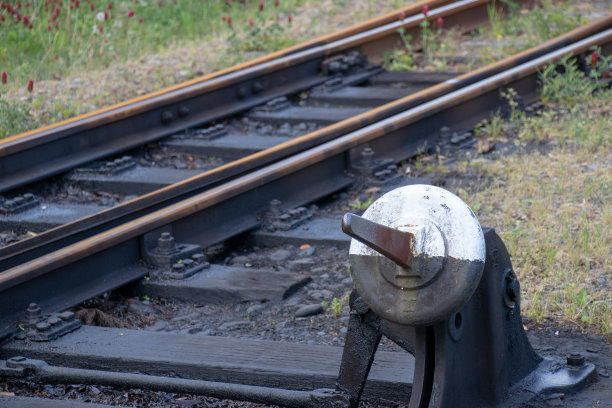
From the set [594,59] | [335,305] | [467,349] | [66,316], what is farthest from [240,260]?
[594,59]

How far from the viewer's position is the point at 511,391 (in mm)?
2795

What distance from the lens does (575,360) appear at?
9.98ft

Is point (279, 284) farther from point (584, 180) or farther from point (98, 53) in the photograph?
point (98, 53)

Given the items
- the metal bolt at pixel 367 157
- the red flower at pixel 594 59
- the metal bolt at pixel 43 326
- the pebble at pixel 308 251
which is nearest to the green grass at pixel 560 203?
the red flower at pixel 594 59

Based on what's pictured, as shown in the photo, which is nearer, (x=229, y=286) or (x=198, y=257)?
(x=229, y=286)

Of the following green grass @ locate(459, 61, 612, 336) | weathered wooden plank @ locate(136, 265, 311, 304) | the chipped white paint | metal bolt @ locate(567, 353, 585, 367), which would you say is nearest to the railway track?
weathered wooden plank @ locate(136, 265, 311, 304)

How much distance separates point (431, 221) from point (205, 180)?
2729mm

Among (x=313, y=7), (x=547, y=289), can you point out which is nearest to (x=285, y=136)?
(x=547, y=289)

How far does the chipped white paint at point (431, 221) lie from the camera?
7.86 ft

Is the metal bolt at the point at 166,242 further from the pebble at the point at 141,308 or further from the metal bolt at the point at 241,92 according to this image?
the metal bolt at the point at 241,92

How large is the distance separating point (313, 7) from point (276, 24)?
1488 millimetres

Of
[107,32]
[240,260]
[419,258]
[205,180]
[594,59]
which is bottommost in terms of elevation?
[240,260]

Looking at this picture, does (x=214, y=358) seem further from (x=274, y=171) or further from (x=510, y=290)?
(x=274, y=171)

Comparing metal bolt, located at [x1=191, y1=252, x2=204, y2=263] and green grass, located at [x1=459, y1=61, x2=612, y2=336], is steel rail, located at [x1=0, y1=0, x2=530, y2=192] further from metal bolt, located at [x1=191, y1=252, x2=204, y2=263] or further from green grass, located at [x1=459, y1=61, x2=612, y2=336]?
green grass, located at [x1=459, y1=61, x2=612, y2=336]
